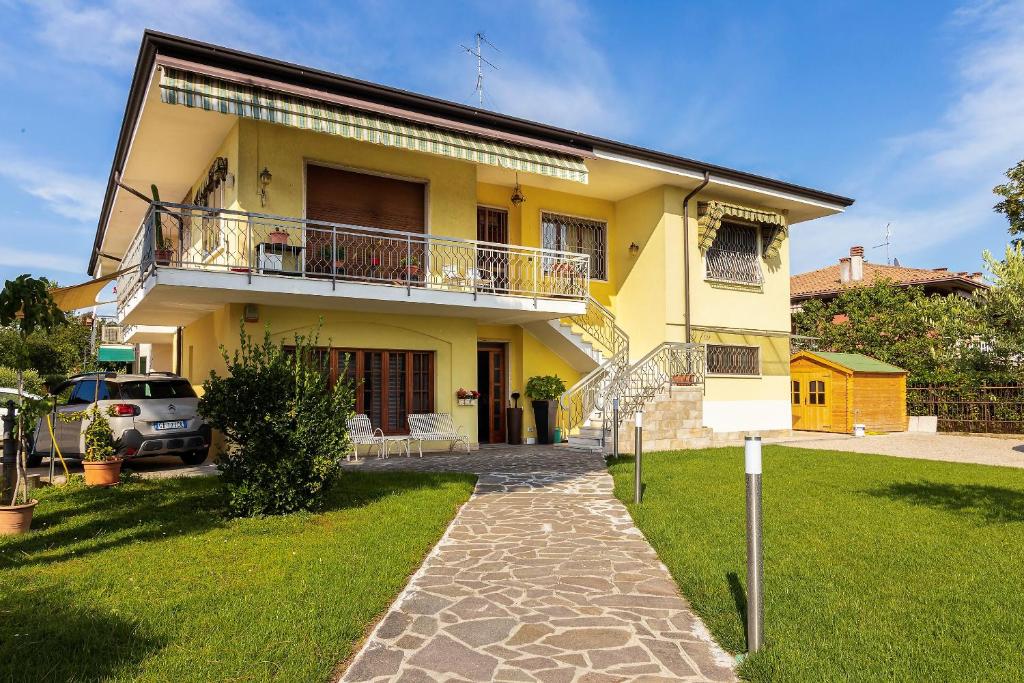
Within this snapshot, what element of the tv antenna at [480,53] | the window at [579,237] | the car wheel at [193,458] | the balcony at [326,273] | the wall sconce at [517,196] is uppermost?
the tv antenna at [480,53]

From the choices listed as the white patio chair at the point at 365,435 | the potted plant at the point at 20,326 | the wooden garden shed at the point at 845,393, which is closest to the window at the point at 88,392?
the white patio chair at the point at 365,435

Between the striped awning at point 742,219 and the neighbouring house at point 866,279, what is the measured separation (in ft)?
30.3

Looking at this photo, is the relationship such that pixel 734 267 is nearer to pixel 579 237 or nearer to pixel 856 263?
pixel 579 237

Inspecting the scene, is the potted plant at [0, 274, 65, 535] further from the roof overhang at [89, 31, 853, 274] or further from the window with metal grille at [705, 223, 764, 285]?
the window with metal grille at [705, 223, 764, 285]

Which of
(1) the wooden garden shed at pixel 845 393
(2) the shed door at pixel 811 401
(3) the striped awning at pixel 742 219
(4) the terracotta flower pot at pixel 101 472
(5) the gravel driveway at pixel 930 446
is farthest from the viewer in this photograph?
(2) the shed door at pixel 811 401

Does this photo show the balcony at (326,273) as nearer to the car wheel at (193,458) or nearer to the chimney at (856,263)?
the car wheel at (193,458)

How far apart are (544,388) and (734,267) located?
634cm

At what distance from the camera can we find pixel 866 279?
3008 centimetres

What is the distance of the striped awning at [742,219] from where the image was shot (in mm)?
16578

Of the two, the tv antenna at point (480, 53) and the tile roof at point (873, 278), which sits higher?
the tv antenna at point (480, 53)

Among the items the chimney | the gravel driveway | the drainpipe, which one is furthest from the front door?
the chimney

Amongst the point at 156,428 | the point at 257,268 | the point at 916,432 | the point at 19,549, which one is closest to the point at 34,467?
the point at 156,428

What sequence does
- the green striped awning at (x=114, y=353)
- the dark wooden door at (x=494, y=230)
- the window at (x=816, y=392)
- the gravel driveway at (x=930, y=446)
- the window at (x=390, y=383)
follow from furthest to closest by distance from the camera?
the green striped awning at (x=114, y=353) → the window at (x=816, y=392) → the dark wooden door at (x=494, y=230) → the window at (x=390, y=383) → the gravel driveway at (x=930, y=446)

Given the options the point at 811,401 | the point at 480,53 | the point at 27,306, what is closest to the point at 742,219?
the point at 811,401
